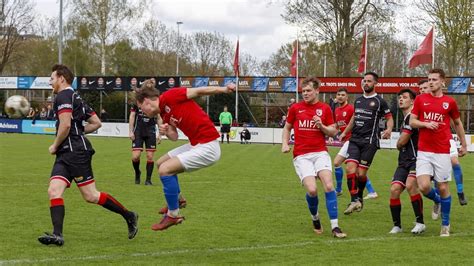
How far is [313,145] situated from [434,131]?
1601 mm

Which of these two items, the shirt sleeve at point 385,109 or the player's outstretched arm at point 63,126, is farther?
the shirt sleeve at point 385,109

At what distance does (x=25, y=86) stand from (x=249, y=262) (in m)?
42.1

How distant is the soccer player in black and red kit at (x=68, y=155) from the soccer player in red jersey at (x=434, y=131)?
151 inches

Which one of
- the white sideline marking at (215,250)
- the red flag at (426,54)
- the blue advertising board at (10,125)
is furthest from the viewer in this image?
Answer: the blue advertising board at (10,125)

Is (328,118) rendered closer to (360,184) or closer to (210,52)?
(360,184)

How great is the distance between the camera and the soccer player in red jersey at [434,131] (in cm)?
823

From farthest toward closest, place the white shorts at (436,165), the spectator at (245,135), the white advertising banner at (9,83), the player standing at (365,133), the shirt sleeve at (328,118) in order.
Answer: the white advertising banner at (9,83), the spectator at (245,135), the player standing at (365,133), the shirt sleeve at (328,118), the white shorts at (436,165)

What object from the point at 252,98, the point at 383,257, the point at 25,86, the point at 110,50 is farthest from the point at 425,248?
the point at 110,50

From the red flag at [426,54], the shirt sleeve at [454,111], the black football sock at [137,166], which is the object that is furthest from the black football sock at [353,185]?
the red flag at [426,54]

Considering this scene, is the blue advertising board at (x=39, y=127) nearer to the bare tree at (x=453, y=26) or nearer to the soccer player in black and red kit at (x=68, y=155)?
the bare tree at (x=453, y=26)

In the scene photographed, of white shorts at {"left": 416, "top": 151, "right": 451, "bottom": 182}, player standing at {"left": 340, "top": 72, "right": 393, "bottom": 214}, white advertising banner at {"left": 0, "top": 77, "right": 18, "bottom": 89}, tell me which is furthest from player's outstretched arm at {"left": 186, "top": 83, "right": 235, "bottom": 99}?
white advertising banner at {"left": 0, "top": 77, "right": 18, "bottom": 89}

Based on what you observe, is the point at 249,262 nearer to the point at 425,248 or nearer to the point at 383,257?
the point at 383,257

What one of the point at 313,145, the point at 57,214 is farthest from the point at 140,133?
the point at 57,214

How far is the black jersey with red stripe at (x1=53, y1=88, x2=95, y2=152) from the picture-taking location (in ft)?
24.7
